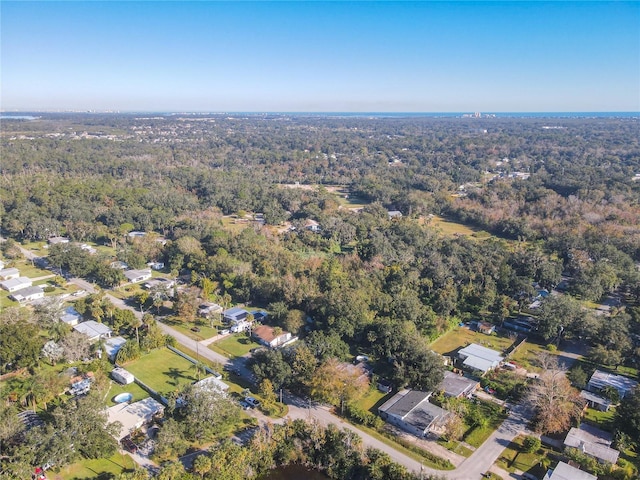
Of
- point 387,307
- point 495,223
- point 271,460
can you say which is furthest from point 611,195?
point 271,460

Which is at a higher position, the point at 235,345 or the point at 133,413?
the point at 133,413

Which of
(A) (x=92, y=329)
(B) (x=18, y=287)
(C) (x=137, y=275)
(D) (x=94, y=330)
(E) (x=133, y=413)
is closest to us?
(E) (x=133, y=413)

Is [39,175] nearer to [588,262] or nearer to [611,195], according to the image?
[588,262]

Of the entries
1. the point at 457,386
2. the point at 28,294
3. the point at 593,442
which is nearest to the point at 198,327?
the point at 28,294

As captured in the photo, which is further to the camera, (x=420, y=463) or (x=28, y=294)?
(x=28, y=294)

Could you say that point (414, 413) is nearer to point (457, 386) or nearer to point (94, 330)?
point (457, 386)
